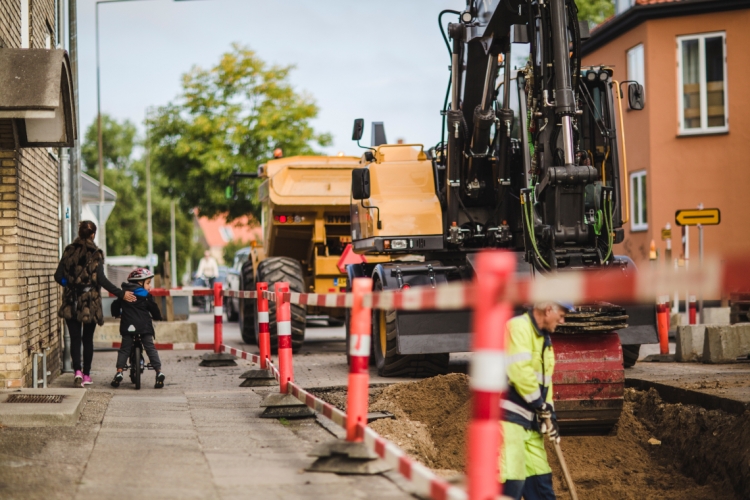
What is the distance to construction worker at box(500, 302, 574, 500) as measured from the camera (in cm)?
609

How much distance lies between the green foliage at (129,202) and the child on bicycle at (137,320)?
2702 inches

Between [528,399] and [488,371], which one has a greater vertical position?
[488,371]

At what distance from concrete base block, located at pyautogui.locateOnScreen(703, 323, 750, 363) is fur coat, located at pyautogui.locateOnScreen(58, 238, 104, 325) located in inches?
308

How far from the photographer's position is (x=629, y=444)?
995 cm

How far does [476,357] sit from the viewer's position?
167 inches

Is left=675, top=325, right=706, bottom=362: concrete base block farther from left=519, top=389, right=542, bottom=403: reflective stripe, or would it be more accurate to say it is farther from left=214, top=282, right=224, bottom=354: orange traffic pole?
left=519, top=389, right=542, bottom=403: reflective stripe

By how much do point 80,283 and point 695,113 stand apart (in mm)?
19813

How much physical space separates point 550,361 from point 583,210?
373 centimetres

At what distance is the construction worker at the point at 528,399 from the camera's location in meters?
6.09

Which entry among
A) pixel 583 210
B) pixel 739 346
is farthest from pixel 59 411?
pixel 739 346

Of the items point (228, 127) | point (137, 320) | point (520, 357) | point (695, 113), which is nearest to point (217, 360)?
point (137, 320)

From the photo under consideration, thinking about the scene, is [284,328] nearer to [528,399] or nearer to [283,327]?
[283,327]

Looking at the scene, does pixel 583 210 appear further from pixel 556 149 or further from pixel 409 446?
pixel 409 446

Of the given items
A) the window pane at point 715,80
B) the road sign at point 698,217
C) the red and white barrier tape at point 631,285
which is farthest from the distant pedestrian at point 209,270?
the red and white barrier tape at point 631,285
